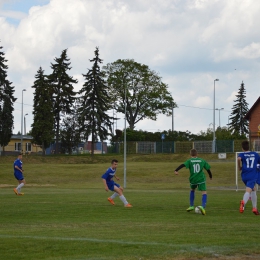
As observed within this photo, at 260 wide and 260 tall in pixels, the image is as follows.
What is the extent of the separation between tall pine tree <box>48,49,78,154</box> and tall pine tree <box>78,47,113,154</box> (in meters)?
3.11

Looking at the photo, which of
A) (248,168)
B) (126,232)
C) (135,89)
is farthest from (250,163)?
(135,89)

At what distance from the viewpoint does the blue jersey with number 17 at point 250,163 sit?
1688cm

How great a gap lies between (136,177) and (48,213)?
137ft

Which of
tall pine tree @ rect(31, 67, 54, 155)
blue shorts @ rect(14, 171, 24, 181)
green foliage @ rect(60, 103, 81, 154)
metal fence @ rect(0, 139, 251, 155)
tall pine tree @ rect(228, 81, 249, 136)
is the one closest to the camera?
blue shorts @ rect(14, 171, 24, 181)

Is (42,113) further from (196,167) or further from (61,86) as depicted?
(196,167)

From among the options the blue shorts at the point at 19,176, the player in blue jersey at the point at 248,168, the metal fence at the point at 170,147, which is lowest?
the blue shorts at the point at 19,176

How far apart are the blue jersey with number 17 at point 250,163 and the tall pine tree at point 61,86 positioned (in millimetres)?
70500

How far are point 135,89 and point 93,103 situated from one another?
23554mm

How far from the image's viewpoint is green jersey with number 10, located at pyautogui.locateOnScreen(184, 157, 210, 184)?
17.3 m

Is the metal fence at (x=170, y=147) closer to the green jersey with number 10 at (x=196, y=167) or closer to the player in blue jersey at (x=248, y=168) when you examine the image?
the green jersey with number 10 at (x=196, y=167)

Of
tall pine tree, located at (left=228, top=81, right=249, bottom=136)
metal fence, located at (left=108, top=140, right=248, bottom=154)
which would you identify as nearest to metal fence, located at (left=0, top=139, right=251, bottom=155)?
metal fence, located at (left=108, top=140, right=248, bottom=154)

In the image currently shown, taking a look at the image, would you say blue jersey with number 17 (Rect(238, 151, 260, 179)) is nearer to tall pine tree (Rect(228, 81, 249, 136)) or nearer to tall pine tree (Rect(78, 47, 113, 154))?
tall pine tree (Rect(78, 47, 113, 154))

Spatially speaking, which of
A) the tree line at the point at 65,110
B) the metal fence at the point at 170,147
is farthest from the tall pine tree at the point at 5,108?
the metal fence at the point at 170,147

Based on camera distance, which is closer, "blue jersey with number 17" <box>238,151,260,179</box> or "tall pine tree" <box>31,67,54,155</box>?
"blue jersey with number 17" <box>238,151,260,179</box>
